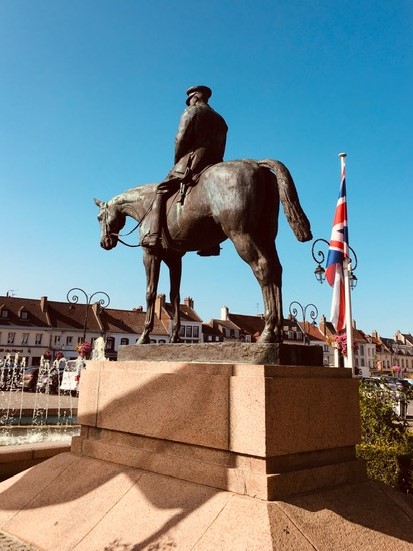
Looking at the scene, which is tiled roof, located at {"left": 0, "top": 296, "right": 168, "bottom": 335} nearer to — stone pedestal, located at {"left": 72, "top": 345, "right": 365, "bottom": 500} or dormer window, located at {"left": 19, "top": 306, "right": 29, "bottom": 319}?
dormer window, located at {"left": 19, "top": 306, "right": 29, "bottom": 319}

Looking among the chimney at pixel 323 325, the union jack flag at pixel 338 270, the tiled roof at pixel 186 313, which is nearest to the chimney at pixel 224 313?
the tiled roof at pixel 186 313

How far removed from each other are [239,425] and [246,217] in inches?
84.1

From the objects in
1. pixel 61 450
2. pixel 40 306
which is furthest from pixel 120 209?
pixel 40 306

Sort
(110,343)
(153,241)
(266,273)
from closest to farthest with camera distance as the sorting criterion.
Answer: (266,273), (153,241), (110,343)

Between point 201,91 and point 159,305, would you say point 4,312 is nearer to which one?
point 159,305

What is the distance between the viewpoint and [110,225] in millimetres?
6945

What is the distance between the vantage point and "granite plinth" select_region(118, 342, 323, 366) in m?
4.11

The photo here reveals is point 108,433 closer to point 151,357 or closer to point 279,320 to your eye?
point 151,357

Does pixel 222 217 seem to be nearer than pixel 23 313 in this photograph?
Yes

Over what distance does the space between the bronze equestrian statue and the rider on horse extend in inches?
0.6

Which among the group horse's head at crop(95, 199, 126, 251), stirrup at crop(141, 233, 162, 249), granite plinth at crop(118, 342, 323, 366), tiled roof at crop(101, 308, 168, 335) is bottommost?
granite plinth at crop(118, 342, 323, 366)

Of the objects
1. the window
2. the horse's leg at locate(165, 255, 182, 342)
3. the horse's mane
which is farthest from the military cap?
the window

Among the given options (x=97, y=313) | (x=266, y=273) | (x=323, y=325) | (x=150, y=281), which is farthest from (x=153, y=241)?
(x=323, y=325)

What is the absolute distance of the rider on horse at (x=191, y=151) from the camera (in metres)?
5.62
